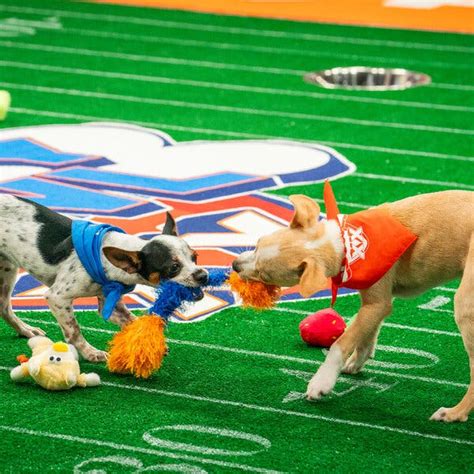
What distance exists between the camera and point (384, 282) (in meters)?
5.91

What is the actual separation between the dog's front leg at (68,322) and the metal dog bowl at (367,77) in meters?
8.35

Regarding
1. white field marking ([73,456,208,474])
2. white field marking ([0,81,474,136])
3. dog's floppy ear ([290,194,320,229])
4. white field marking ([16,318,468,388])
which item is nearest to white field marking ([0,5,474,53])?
white field marking ([0,81,474,136])

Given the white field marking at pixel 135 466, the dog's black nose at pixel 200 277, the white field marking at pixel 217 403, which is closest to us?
the white field marking at pixel 135 466

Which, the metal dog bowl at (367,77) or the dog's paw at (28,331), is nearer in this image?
the dog's paw at (28,331)

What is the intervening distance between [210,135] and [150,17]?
675 centimetres

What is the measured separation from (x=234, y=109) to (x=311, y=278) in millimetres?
7242

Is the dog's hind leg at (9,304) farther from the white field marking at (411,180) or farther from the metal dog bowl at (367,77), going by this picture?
the metal dog bowl at (367,77)

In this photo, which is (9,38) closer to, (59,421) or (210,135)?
(210,135)

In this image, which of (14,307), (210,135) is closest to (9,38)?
(210,135)

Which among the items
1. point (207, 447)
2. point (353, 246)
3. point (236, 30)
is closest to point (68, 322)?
point (207, 447)

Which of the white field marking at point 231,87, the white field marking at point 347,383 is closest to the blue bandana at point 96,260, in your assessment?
the white field marking at point 347,383

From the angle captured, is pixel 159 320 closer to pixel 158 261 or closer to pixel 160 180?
pixel 158 261

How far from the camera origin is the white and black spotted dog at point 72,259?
6.09 metres

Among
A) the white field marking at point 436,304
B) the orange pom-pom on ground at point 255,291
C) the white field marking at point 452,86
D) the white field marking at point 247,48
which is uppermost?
the orange pom-pom on ground at point 255,291
